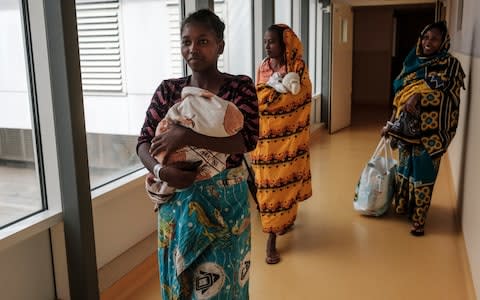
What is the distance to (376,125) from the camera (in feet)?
25.0

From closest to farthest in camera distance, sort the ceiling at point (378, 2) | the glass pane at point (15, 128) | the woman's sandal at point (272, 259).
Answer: the glass pane at point (15, 128) < the woman's sandal at point (272, 259) < the ceiling at point (378, 2)

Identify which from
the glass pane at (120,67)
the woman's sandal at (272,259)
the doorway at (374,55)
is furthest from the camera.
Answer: the doorway at (374,55)

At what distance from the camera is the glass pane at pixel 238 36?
4.66 metres

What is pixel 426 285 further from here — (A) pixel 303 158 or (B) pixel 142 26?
(B) pixel 142 26

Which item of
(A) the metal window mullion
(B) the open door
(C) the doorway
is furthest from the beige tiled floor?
(C) the doorway

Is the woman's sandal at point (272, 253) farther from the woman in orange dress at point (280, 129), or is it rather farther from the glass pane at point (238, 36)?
the glass pane at point (238, 36)

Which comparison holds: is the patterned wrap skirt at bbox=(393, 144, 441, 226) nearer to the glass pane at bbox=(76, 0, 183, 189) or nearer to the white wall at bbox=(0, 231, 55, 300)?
the glass pane at bbox=(76, 0, 183, 189)

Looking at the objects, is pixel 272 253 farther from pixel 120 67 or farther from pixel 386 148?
pixel 120 67

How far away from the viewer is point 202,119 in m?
1.37

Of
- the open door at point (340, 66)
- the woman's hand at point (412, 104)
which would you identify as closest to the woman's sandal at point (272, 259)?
the woman's hand at point (412, 104)

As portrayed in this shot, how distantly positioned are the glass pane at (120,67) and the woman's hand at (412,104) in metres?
1.59

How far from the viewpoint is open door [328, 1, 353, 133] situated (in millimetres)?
6488

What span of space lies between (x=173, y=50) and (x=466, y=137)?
7.09ft

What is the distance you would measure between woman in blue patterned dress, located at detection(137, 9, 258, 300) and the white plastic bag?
2153 mm
